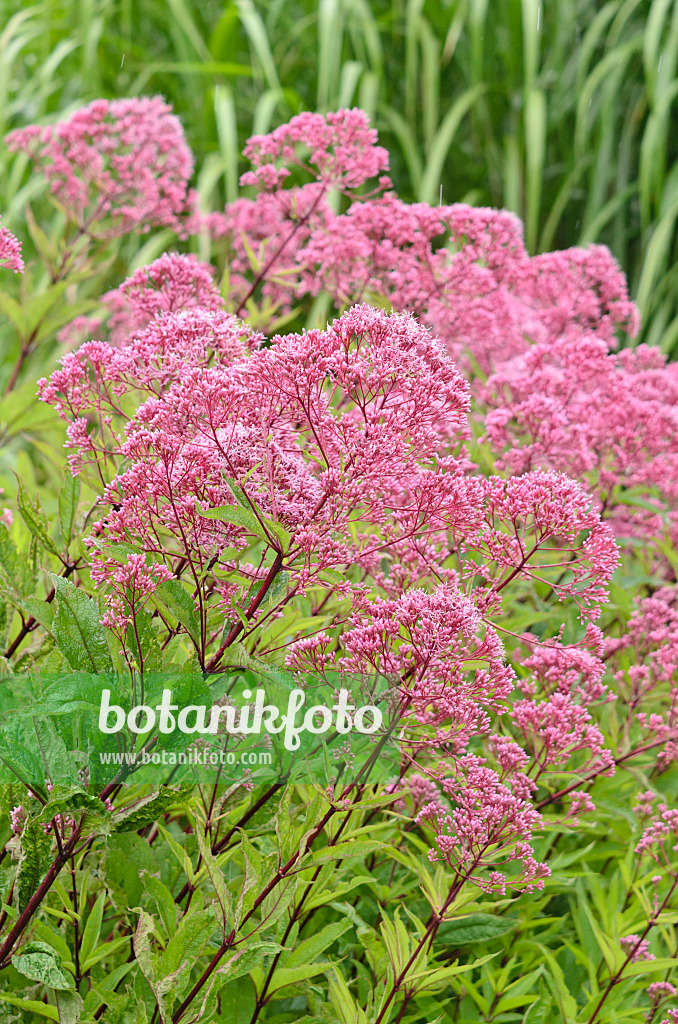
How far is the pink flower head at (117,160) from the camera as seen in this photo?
7.56 feet

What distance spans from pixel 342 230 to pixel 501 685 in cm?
118

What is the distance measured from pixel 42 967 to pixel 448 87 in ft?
21.5

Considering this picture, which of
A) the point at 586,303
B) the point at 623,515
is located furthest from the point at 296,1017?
the point at 586,303

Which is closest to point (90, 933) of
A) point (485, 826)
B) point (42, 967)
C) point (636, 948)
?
point (42, 967)

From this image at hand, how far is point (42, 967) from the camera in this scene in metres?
0.96

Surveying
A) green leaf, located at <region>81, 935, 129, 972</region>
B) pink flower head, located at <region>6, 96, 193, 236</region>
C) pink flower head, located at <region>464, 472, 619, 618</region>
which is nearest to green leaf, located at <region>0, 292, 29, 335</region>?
pink flower head, located at <region>6, 96, 193, 236</region>

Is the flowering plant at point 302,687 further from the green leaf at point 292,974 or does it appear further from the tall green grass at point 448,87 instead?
the tall green grass at point 448,87

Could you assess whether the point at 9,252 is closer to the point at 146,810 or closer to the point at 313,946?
the point at 146,810

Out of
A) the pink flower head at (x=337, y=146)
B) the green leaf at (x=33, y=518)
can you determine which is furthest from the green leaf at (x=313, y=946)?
the pink flower head at (x=337, y=146)

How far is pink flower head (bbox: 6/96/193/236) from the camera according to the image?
2.30 meters

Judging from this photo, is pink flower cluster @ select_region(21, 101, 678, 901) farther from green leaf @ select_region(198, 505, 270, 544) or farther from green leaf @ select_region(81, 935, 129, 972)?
green leaf @ select_region(81, 935, 129, 972)

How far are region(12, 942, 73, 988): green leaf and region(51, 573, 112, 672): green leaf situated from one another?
11.5 inches

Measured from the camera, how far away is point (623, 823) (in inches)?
66.7

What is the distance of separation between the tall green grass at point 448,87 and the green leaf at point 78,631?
4.37 metres
